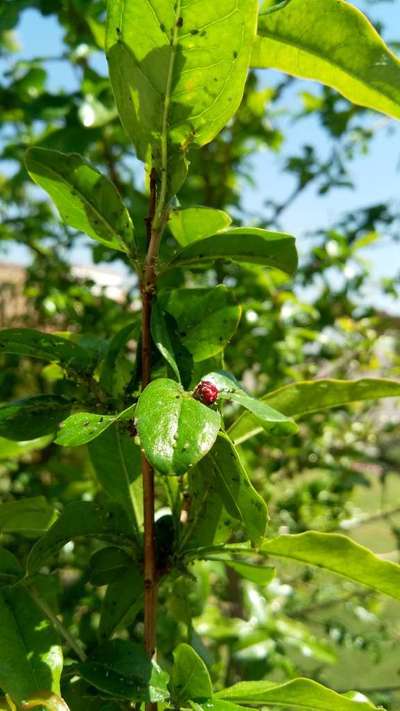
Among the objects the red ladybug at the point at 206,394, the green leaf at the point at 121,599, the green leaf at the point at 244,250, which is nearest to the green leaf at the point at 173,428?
the red ladybug at the point at 206,394

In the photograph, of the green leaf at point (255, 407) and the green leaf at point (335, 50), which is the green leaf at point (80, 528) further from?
the green leaf at point (335, 50)

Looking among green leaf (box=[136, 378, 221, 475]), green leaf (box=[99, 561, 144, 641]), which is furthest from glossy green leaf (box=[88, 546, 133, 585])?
green leaf (box=[136, 378, 221, 475])

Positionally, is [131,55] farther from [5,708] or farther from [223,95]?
[5,708]

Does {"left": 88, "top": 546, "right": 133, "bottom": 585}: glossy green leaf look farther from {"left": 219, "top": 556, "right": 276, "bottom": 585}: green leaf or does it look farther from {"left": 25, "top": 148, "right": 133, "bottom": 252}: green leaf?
{"left": 25, "top": 148, "right": 133, "bottom": 252}: green leaf

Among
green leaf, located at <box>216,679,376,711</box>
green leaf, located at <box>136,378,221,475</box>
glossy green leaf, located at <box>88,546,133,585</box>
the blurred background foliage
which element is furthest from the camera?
the blurred background foliage

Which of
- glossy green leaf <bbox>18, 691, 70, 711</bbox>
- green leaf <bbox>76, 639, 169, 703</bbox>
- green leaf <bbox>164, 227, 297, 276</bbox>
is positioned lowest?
green leaf <bbox>76, 639, 169, 703</bbox>

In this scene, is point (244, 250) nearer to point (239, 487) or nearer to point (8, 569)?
point (239, 487)

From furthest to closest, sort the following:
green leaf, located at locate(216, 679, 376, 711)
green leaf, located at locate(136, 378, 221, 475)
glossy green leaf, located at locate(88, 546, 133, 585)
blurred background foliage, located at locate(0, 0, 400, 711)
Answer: blurred background foliage, located at locate(0, 0, 400, 711) < glossy green leaf, located at locate(88, 546, 133, 585) < green leaf, located at locate(216, 679, 376, 711) < green leaf, located at locate(136, 378, 221, 475)
